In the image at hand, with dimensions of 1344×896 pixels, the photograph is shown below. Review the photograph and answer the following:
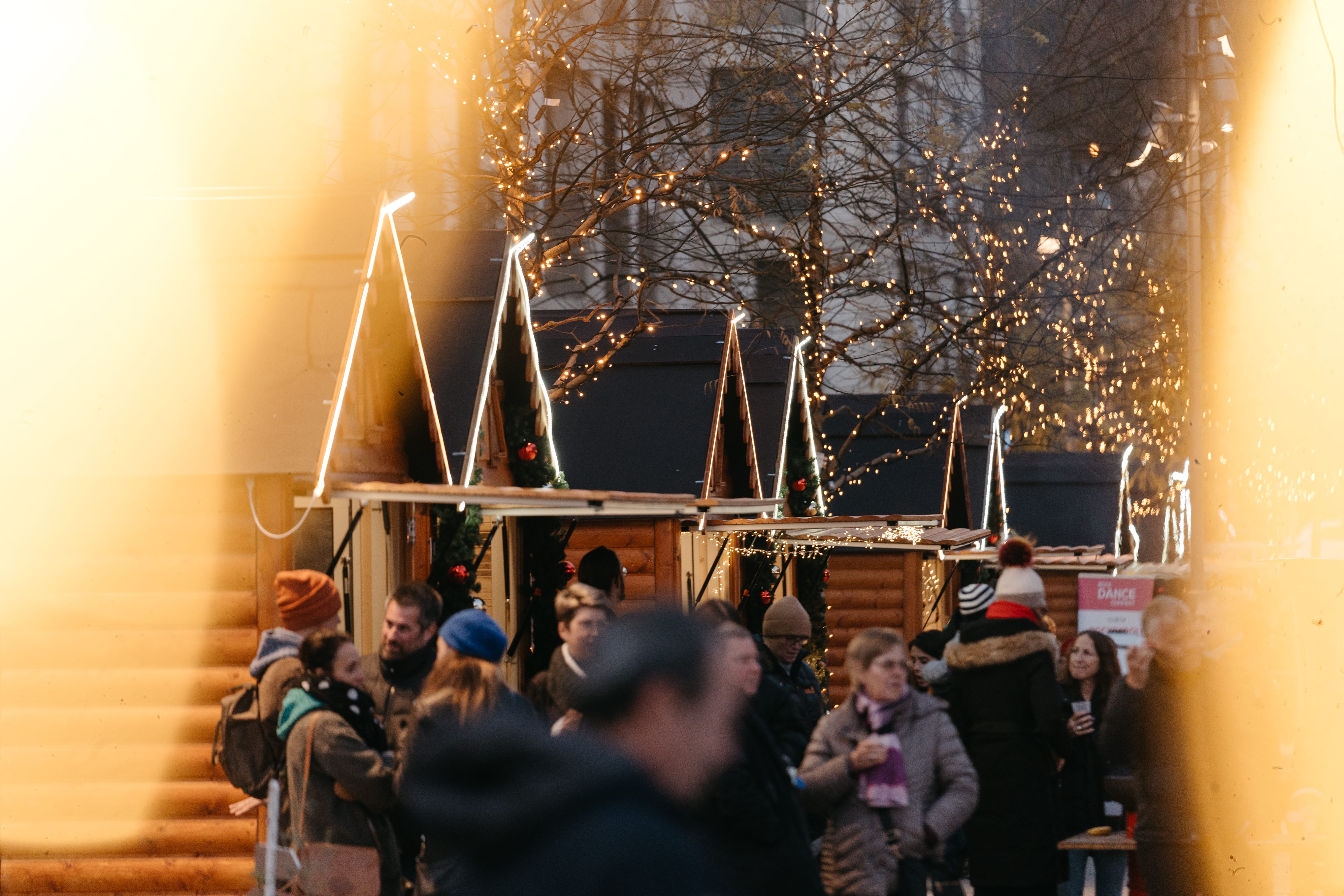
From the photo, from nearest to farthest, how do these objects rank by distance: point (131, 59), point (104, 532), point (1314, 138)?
point (104, 532) < point (131, 59) < point (1314, 138)

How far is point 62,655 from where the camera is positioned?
24.4 feet

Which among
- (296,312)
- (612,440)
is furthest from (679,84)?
(296,312)

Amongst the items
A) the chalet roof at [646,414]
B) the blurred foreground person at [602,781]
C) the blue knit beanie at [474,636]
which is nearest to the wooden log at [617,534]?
the chalet roof at [646,414]

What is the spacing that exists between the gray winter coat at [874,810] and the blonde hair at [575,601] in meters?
1.67

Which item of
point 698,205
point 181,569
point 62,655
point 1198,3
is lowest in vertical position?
point 62,655

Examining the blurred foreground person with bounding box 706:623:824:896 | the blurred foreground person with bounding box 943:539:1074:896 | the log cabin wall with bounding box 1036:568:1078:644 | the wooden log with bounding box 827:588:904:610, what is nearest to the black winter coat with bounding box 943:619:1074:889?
the blurred foreground person with bounding box 943:539:1074:896

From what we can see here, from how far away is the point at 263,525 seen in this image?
7.39 m

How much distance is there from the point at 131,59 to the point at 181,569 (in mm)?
5864

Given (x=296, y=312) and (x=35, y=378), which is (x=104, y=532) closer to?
(x=35, y=378)

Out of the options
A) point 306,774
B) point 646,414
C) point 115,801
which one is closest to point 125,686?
point 115,801

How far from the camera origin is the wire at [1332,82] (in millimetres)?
6996

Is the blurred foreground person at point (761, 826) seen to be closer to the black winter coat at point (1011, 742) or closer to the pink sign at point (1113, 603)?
the black winter coat at point (1011, 742)

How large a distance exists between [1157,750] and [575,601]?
280 cm

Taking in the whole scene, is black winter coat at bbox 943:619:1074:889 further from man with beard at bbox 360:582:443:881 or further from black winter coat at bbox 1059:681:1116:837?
man with beard at bbox 360:582:443:881
